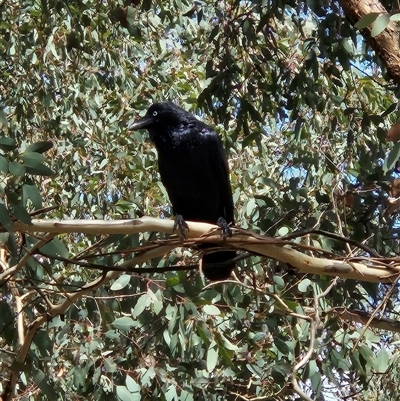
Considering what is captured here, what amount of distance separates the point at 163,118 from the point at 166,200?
1.30 meters

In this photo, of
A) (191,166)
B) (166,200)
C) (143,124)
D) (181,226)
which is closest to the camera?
(181,226)

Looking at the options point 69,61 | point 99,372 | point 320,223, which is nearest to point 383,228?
point 320,223

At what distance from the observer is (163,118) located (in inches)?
170

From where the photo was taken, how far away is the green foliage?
3.25 meters

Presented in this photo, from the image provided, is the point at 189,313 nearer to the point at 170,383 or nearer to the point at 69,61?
the point at 170,383

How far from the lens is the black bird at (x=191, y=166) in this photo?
13.9 feet

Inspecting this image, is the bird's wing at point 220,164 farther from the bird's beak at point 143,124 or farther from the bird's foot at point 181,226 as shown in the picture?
the bird's foot at point 181,226

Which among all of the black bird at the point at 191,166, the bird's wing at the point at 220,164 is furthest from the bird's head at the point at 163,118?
the bird's wing at the point at 220,164

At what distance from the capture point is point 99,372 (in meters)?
3.46

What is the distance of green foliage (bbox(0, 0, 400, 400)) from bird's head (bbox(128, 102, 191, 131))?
0.15 m

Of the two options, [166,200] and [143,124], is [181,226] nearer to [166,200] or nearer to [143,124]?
[143,124]

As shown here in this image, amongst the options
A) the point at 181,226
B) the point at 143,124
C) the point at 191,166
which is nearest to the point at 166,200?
the point at 143,124

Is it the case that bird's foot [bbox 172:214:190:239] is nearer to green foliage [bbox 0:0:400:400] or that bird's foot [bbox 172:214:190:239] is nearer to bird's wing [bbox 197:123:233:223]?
green foliage [bbox 0:0:400:400]

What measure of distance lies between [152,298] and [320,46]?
58.1 inches
